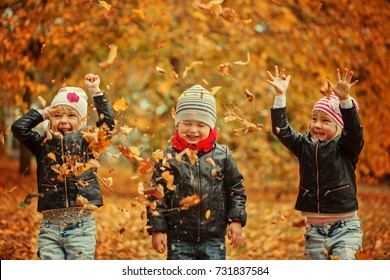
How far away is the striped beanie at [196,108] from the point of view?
379 centimetres

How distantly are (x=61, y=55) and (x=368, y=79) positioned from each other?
188 inches

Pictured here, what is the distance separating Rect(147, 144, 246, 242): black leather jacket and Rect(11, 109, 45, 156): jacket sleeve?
2.80ft

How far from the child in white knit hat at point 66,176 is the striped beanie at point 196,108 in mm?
481

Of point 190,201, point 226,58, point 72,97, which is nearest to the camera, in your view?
point 190,201

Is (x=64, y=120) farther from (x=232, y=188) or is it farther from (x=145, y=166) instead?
(x=232, y=188)

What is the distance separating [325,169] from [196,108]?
3.02 ft

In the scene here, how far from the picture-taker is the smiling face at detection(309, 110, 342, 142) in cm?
392

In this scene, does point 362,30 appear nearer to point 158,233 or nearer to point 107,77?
point 107,77

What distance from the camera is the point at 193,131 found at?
147 inches

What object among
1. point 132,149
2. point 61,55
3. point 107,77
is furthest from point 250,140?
point 132,149

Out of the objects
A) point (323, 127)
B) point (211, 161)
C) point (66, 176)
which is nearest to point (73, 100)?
point (66, 176)

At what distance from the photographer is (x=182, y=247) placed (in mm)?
3703

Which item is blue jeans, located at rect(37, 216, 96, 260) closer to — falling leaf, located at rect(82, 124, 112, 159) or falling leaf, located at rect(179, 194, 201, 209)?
falling leaf, located at rect(82, 124, 112, 159)

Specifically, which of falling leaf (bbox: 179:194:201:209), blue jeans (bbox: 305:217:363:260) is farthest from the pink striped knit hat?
falling leaf (bbox: 179:194:201:209)
